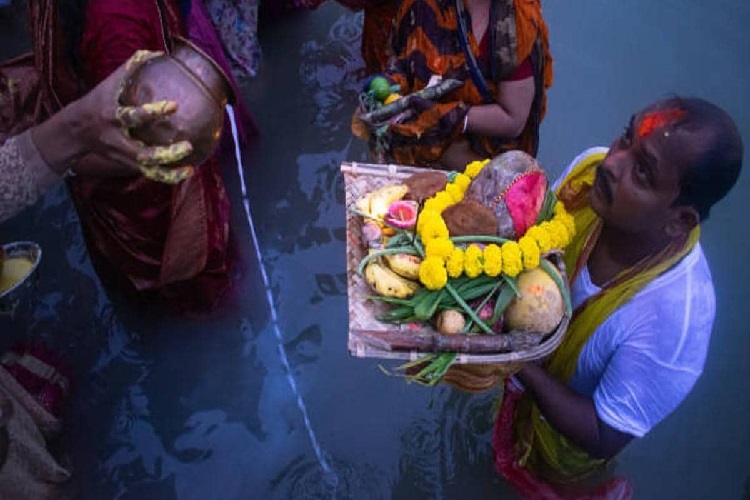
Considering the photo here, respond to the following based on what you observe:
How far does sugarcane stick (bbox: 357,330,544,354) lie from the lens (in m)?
1.81

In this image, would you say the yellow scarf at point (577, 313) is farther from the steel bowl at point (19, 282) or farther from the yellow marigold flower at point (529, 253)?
the steel bowl at point (19, 282)

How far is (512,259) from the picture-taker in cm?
189

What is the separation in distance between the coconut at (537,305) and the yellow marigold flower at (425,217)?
0.32 meters

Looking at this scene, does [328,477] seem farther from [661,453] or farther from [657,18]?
[657,18]

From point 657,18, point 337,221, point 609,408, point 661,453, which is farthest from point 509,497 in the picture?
point 657,18

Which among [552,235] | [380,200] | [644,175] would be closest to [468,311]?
[552,235]

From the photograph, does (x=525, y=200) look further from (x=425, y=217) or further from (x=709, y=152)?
(x=709, y=152)

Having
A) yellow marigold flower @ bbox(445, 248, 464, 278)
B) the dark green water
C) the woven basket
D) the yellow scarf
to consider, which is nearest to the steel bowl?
the dark green water

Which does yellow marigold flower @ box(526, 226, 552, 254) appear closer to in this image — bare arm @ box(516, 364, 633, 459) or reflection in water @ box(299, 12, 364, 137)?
bare arm @ box(516, 364, 633, 459)

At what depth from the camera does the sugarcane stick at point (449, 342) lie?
1.81 metres

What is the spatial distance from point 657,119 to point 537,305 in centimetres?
59

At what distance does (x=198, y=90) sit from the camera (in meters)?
1.76

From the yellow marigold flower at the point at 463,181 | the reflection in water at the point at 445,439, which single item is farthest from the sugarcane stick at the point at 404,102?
the reflection in water at the point at 445,439

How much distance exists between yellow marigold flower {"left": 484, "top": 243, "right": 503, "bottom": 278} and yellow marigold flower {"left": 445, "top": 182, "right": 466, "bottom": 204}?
0.25 meters
